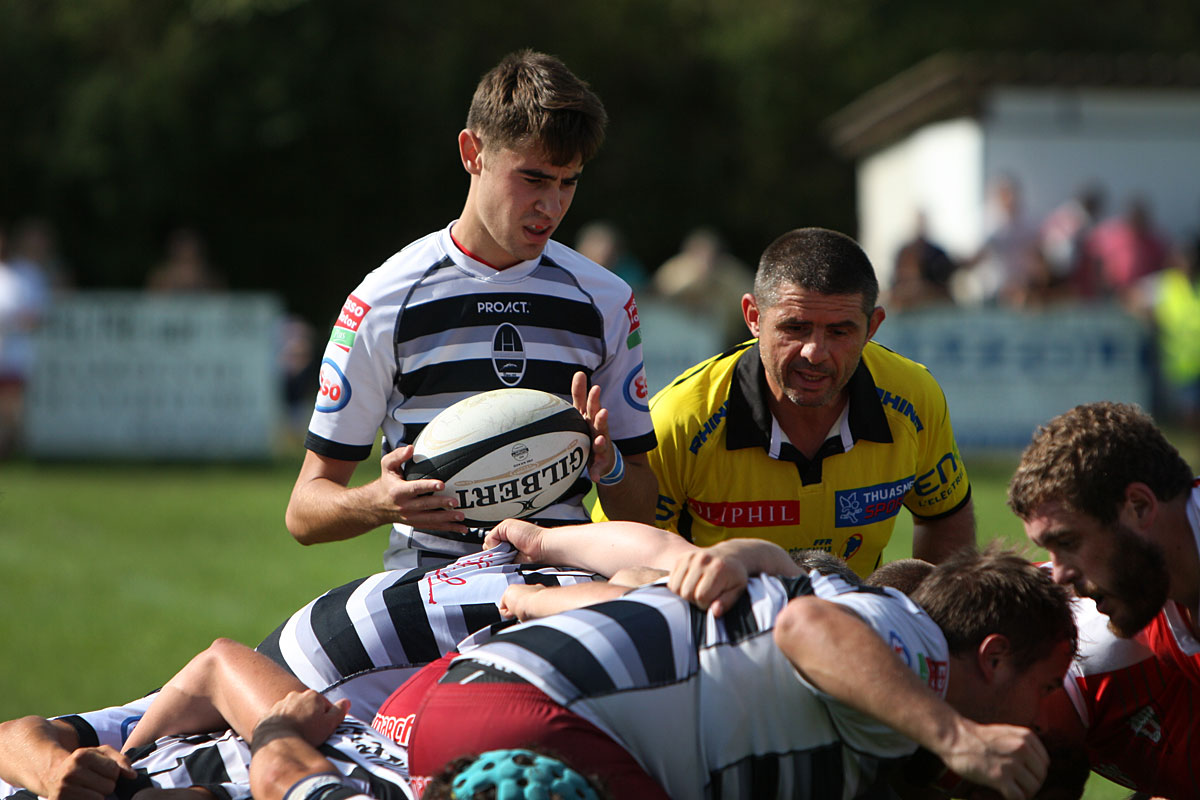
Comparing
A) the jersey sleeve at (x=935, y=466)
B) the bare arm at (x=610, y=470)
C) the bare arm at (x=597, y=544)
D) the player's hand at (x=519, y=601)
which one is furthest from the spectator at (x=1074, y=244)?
the player's hand at (x=519, y=601)

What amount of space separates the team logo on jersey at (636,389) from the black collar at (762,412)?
38cm

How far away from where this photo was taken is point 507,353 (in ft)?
15.3

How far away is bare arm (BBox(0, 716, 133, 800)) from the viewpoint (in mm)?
3752

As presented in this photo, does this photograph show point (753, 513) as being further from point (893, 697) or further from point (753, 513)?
point (893, 697)

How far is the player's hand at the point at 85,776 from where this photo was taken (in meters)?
3.74

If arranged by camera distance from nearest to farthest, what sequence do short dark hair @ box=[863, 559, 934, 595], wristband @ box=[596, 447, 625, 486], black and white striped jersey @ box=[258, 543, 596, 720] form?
short dark hair @ box=[863, 559, 934, 595], black and white striped jersey @ box=[258, 543, 596, 720], wristband @ box=[596, 447, 625, 486]

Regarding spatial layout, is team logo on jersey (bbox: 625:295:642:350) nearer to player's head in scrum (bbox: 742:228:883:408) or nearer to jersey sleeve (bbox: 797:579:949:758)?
player's head in scrum (bbox: 742:228:883:408)

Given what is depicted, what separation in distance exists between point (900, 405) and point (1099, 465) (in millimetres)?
1255

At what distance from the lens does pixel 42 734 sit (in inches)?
156

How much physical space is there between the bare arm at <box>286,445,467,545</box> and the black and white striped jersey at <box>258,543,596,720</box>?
0.20 metres

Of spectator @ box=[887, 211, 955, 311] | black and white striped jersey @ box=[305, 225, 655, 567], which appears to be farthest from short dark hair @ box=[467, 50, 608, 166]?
spectator @ box=[887, 211, 955, 311]

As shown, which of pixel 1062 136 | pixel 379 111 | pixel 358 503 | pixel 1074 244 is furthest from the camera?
pixel 379 111

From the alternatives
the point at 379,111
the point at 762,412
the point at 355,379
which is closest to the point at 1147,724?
the point at 762,412

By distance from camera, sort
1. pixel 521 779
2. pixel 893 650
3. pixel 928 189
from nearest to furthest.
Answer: pixel 521 779, pixel 893 650, pixel 928 189
